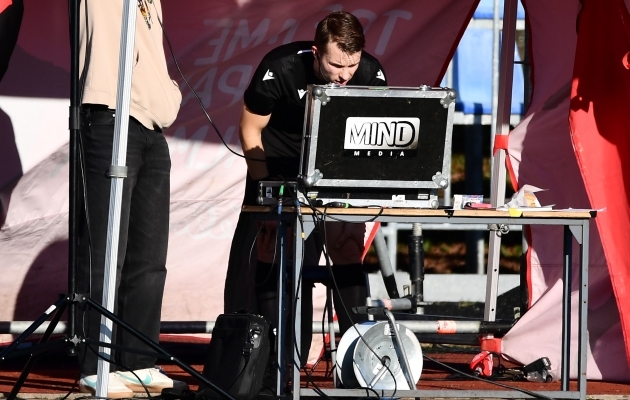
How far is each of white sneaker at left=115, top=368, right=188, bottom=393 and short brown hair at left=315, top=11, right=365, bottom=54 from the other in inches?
57.3

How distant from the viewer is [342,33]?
3961 millimetres

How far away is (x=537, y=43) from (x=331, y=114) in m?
1.96

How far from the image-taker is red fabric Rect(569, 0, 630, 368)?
461 centimetres

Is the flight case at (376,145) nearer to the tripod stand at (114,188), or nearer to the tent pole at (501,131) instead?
the tripod stand at (114,188)

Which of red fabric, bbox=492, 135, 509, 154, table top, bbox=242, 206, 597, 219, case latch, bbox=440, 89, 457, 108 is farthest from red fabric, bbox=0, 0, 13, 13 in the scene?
red fabric, bbox=492, 135, 509, 154

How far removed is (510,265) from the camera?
8.25 metres

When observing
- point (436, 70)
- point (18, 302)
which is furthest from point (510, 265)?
point (18, 302)

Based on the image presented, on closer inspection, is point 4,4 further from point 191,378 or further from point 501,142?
point 501,142

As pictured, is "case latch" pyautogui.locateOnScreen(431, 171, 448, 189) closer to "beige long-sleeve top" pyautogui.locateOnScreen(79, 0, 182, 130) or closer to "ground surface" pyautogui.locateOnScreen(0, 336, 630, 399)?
"ground surface" pyautogui.locateOnScreen(0, 336, 630, 399)

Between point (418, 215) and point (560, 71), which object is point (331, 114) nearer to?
point (418, 215)

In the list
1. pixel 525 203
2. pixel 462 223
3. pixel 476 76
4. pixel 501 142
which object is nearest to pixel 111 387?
pixel 462 223

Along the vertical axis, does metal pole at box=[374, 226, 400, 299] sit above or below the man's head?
below

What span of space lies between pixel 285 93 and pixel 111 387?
135cm

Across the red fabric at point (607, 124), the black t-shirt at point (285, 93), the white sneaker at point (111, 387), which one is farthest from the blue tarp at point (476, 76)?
the white sneaker at point (111, 387)
